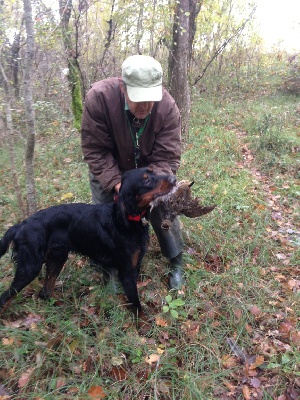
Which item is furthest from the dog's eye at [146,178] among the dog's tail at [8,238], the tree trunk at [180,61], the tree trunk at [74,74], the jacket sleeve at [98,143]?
the tree trunk at [74,74]

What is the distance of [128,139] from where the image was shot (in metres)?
3.16

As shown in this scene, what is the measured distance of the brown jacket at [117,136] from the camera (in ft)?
10.0

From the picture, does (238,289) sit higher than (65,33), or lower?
lower

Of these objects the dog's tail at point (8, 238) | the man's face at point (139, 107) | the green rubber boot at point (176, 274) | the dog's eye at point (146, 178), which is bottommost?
the green rubber boot at point (176, 274)

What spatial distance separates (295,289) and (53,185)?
402cm

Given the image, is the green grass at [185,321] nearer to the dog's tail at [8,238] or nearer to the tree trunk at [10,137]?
the tree trunk at [10,137]

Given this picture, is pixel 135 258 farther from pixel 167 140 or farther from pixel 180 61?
pixel 180 61

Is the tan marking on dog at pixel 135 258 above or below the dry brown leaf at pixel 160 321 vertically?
above

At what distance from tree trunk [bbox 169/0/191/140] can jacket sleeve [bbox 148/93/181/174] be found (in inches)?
155

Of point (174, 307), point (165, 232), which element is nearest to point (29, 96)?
point (165, 232)

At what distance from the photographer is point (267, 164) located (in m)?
6.08

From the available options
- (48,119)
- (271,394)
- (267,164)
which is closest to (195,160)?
(267,164)

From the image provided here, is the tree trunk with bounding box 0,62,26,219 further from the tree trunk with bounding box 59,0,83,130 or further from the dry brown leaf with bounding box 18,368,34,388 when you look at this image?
the tree trunk with bounding box 59,0,83,130

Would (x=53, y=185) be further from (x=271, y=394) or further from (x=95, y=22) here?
(x=95, y=22)
